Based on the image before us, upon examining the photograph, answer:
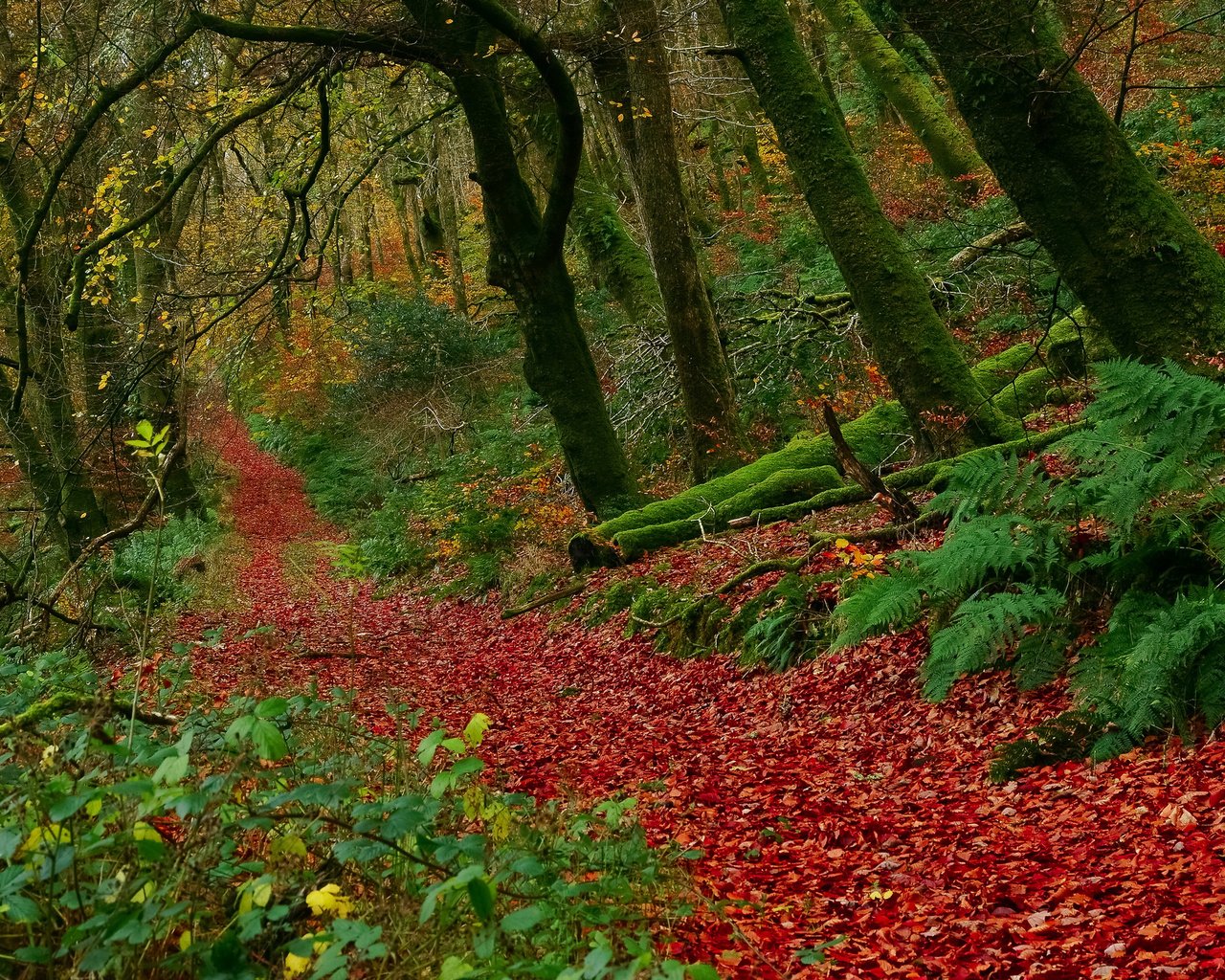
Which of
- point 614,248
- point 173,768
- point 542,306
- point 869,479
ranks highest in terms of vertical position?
point 614,248

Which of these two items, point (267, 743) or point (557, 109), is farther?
point (557, 109)

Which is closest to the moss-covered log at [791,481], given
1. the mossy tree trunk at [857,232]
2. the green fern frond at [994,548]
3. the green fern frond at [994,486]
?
the mossy tree trunk at [857,232]

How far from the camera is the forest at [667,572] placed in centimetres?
278

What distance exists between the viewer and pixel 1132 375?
4832 mm

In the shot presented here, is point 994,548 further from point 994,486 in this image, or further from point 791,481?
point 791,481

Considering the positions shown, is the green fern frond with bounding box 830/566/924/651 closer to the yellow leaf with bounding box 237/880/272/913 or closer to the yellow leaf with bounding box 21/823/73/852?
the yellow leaf with bounding box 237/880/272/913

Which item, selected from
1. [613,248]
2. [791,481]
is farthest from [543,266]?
[613,248]

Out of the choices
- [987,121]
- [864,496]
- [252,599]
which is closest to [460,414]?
[252,599]

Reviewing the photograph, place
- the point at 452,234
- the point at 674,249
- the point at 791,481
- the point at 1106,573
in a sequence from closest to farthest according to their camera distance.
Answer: the point at 1106,573 → the point at 791,481 → the point at 674,249 → the point at 452,234

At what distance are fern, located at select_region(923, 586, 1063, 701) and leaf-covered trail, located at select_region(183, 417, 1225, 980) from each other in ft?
0.69

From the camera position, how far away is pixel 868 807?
457 centimetres

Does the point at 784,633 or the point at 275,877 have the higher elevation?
the point at 275,877

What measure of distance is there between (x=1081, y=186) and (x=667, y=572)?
209 inches

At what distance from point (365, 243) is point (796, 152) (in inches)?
1046
